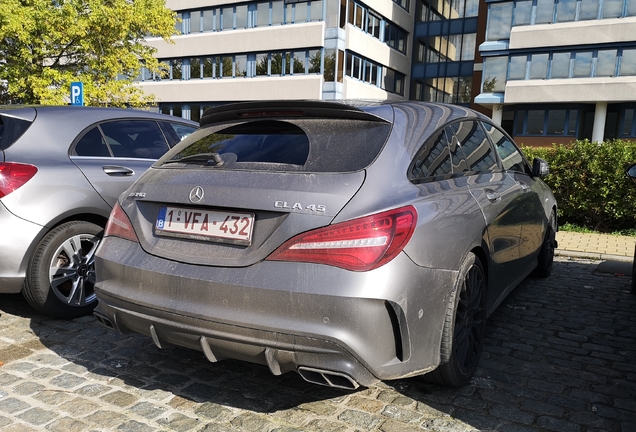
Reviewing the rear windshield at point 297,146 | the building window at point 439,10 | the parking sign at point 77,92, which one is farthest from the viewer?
the building window at point 439,10

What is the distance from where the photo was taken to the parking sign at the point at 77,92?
11.8 m

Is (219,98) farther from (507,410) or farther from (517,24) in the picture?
(507,410)

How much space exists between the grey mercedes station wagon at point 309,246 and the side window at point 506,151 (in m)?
1.20

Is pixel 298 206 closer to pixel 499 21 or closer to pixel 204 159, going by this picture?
pixel 204 159

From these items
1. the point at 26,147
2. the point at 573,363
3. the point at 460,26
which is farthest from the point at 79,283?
the point at 460,26

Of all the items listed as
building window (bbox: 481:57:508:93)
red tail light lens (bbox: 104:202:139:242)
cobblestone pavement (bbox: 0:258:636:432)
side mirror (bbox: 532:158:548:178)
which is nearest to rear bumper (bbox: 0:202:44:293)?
cobblestone pavement (bbox: 0:258:636:432)

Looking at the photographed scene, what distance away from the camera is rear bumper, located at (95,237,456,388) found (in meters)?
2.27

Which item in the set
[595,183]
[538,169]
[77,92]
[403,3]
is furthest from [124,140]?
[403,3]

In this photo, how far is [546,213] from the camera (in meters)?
5.35

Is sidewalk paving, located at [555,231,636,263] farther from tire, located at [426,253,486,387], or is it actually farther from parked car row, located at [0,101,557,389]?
tire, located at [426,253,486,387]

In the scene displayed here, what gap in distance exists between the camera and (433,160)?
2945 mm

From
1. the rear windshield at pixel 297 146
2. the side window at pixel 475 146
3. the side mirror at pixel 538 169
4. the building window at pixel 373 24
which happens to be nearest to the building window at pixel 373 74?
the building window at pixel 373 24

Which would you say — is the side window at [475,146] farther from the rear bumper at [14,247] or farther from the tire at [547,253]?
the rear bumper at [14,247]

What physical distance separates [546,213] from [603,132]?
28313 millimetres
